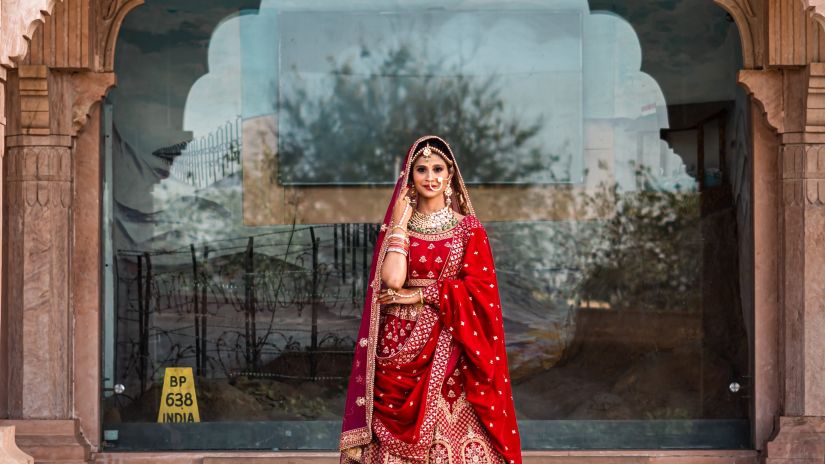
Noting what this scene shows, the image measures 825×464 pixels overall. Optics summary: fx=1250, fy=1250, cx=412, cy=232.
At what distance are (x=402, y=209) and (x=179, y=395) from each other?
9.28 ft

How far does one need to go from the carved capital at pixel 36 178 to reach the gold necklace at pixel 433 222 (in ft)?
8.88

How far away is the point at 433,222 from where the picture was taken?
5879 mm

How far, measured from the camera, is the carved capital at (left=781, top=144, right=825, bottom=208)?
24.6 ft

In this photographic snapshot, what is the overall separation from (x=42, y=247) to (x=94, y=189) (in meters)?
0.52

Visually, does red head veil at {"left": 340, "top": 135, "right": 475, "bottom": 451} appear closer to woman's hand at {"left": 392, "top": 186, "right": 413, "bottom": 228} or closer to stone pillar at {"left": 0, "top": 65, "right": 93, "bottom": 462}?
woman's hand at {"left": 392, "top": 186, "right": 413, "bottom": 228}

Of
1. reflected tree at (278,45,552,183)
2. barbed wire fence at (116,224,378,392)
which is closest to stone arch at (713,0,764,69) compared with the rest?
reflected tree at (278,45,552,183)

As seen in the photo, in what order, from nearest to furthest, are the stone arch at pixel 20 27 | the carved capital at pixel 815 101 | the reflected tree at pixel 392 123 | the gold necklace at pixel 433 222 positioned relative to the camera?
the stone arch at pixel 20 27 < the gold necklace at pixel 433 222 < the carved capital at pixel 815 101 < the reflected tree at pixel 392 123

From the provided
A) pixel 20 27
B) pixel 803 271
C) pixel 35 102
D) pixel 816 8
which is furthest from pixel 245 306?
pixel 816 8

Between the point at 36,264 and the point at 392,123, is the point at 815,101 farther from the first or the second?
the point at 36,264

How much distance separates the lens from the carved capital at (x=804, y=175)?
7500 millimetres

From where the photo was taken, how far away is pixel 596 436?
7.98m

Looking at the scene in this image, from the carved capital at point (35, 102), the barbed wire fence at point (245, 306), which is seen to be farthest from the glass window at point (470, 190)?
the carved capital at point (35, 102)

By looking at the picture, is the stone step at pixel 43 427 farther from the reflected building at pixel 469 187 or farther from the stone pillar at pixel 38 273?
the reflected building at pixel 469 187

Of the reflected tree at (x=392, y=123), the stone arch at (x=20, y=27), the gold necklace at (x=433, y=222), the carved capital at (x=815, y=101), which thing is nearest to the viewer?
the stone arch at (x=20, y=27)
